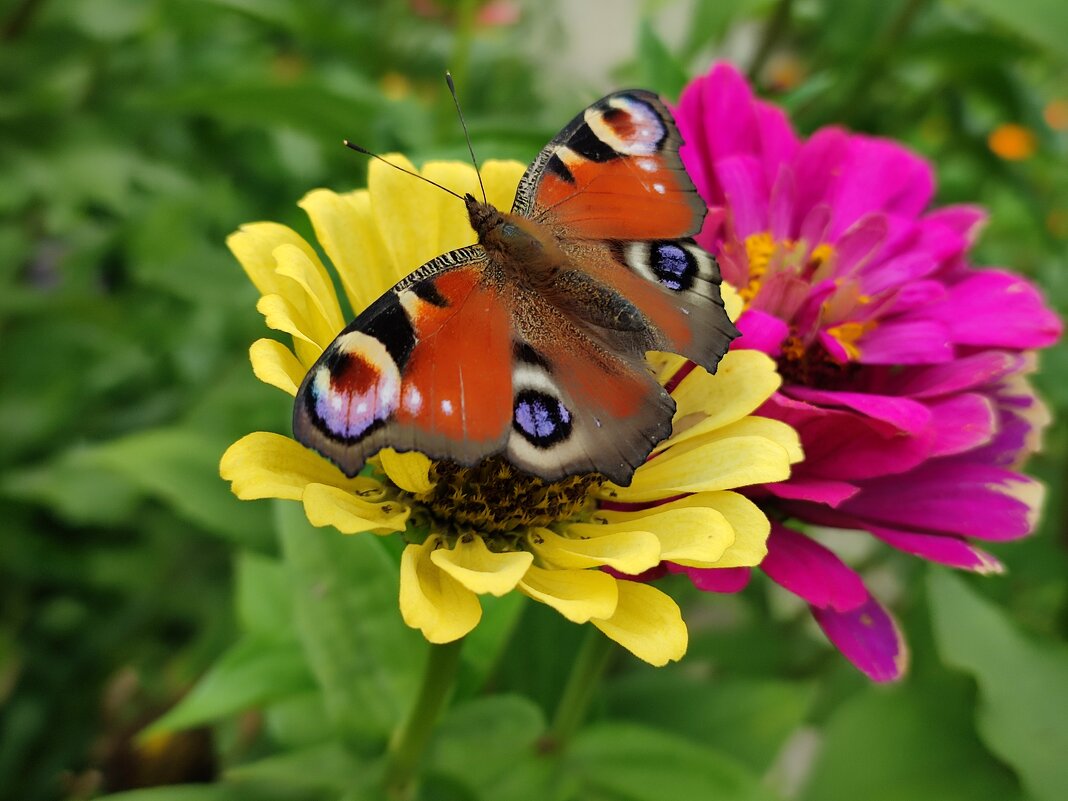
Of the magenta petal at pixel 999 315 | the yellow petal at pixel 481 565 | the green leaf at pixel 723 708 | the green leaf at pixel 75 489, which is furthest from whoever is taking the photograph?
the green leaf at pixel 75 489

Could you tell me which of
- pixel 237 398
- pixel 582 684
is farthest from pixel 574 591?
pixel 237 398

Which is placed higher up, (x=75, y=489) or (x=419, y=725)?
(x=419, y=725)

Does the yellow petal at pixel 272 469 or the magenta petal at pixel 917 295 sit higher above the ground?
the magenta petal at pixel 917 295

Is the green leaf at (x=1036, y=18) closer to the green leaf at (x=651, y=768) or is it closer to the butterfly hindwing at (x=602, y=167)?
the butterfly hindwing at (x=602, y=167)

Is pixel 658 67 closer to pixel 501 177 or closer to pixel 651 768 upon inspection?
pixel 501 177

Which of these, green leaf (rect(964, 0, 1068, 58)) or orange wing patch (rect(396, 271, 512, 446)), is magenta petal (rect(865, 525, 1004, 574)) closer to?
orange wing patch (rect(396, 271, 512, 446))

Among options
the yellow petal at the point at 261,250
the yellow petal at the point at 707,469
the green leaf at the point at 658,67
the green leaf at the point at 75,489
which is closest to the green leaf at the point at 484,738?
the yellow petal at the point at 707,469

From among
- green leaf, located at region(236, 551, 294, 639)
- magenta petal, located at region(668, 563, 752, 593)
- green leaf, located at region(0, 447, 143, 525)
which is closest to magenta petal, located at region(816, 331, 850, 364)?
magenta petal, located at region(668, 563, 752, 593)

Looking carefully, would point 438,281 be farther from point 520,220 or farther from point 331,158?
point 331,158
